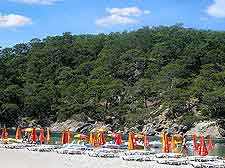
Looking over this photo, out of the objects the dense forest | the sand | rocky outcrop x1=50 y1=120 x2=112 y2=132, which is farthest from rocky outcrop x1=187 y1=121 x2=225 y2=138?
the sand

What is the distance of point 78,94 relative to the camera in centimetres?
10656

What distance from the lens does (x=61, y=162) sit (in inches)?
1326

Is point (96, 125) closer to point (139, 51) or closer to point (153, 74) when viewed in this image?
point (153, 74)

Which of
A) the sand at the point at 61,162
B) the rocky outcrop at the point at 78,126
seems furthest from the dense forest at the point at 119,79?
the sand at the point at 61,162

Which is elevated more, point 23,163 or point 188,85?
point 188,85

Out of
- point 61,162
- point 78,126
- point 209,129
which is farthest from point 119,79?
point 61,162

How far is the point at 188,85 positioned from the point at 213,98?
1384 cm

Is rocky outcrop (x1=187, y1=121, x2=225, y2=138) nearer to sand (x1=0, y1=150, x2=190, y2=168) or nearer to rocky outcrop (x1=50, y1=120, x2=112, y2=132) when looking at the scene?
rocky outcrop (x1=50, y1=120, x2=112, y2=132)

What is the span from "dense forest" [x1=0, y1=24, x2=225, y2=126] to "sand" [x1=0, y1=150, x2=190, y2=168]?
160 ft

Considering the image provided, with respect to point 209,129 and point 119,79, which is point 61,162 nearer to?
point 209,129

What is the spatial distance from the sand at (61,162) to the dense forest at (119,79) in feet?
160

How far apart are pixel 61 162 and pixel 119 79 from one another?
79628 millimetres

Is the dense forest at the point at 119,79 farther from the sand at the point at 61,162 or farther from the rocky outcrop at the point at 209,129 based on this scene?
the sand at the point at 61,162

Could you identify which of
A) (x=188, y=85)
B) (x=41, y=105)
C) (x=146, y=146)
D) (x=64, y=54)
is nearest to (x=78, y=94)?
(x=41, y=105)
